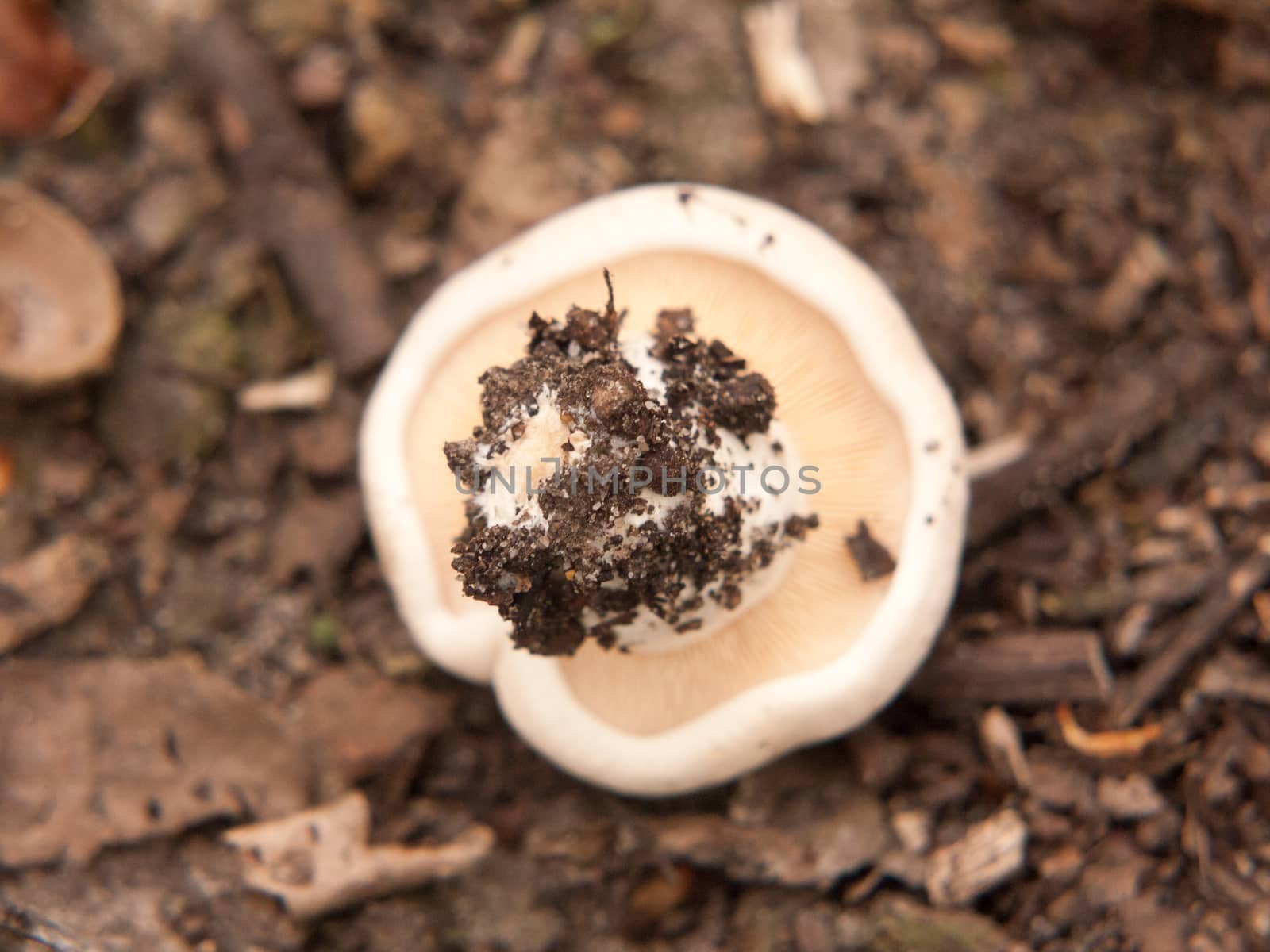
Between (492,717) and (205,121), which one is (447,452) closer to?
(492,717)

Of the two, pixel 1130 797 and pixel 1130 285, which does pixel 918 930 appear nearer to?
pixel 1130 797

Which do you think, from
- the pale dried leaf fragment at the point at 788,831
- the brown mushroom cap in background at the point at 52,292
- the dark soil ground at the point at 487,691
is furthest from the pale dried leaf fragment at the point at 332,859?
the brown mushroom cap in background at the point at 52,292

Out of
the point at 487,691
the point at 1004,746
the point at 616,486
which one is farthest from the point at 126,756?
the point at 1004,746

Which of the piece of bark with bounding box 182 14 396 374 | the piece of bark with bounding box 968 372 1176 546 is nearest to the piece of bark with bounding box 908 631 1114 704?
the piece of bark with bounding box 968 372 1176 546

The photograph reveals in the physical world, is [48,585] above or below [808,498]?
below

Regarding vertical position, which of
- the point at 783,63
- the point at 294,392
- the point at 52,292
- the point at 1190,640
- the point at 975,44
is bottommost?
the point at 1190,640

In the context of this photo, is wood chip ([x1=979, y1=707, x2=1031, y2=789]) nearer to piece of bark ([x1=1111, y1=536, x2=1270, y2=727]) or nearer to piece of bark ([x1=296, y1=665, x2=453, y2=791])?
piece of bark ([x1=1111, y1=536, x2=1270, y2=727])
